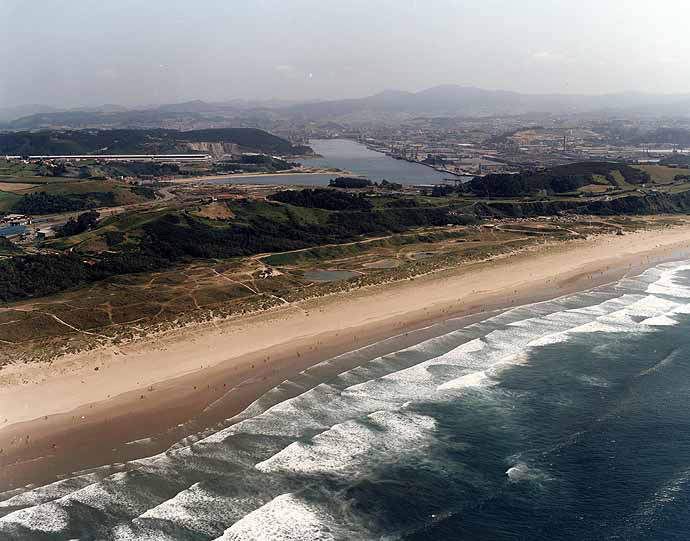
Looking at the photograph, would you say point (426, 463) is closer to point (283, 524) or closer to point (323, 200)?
point (283, 524)

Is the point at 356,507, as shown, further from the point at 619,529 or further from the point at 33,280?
the point at 33,280

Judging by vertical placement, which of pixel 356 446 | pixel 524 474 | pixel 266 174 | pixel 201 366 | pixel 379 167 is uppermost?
pixel 379 167

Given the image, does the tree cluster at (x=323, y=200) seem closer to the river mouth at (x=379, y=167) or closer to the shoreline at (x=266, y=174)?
the river mouth at (x=379, y=167)

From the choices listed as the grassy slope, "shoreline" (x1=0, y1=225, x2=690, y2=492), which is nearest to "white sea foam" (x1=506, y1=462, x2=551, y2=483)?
"shoreline" (x1=0, y1=225, x2=690, y2=492)

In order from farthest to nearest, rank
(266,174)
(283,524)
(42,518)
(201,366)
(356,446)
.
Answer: (266,174) → (201,366) → (356,446) → (42,518) → (283,524)

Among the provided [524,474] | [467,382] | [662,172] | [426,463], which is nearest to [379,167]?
[662,172]

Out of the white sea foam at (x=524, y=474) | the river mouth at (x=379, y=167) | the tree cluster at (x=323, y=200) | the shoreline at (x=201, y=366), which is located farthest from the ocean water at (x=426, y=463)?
the river mouth at (x=379, y=167)
